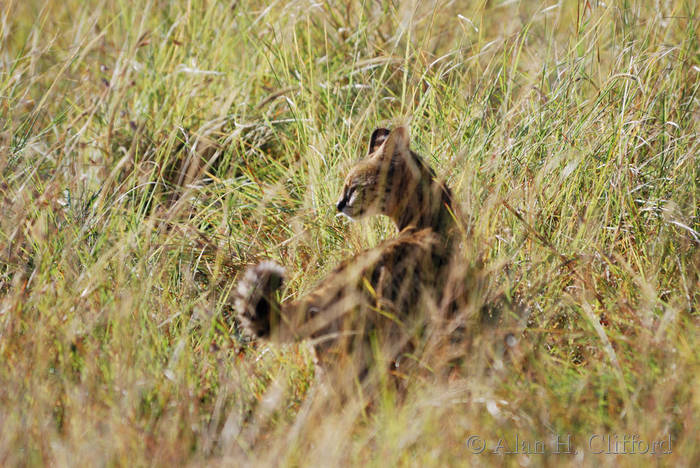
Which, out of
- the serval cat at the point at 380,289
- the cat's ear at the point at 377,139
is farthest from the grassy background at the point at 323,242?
the cat's ear at the point at 377,139

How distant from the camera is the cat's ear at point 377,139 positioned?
3461 mm

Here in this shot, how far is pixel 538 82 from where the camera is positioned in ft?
13.7

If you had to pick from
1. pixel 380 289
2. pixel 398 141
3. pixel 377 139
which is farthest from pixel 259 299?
pixel 377 139

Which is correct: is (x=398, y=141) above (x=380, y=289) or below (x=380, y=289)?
above

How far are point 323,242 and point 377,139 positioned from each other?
609 mm

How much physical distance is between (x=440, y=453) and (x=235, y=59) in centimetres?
323

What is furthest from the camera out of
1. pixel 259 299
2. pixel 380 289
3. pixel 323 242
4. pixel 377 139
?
pixel 323 242

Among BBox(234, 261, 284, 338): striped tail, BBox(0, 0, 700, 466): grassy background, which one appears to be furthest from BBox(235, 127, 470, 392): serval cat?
BBox(0, 0, 700, 466): grassy background

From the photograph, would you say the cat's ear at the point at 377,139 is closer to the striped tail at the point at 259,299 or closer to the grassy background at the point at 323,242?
the grassy background at the point at 323,242

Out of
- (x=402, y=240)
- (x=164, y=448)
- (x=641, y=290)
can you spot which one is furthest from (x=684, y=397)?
(x=164, y=448)

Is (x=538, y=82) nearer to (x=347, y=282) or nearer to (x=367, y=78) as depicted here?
(x=367, y=78)

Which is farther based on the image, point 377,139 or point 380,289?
point 377,139

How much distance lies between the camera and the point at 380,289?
110 inches

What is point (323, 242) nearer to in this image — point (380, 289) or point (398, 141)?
point (398, 141)
